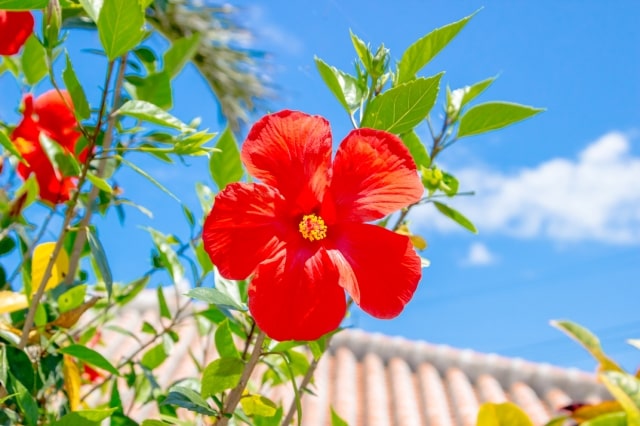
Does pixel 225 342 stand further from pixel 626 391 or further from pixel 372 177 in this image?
pixel 626 391

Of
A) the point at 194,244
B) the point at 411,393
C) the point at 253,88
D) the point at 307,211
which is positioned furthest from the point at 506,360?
the point at 307,211

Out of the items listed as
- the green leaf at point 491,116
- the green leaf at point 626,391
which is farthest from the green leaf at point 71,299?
the green leaf at point 626,391

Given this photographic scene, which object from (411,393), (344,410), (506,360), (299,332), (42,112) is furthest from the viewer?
(506,360)

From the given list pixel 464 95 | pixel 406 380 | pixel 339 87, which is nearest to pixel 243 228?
pixel 339 87

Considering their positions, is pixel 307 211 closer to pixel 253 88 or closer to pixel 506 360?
pixel 253 88

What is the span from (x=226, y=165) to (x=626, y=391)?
54cm

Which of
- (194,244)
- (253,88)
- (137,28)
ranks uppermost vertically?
(253,88)

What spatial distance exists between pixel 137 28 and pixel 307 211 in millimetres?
253

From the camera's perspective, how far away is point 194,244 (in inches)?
47.5

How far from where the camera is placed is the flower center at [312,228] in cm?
67

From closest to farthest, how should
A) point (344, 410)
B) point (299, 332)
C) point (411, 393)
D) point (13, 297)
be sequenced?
point (299, 332), point (13, 297), point (344, 410), point (411, 393)

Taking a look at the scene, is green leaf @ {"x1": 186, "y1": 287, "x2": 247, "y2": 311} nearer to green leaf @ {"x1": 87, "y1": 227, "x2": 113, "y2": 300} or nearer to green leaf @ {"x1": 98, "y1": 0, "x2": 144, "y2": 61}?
green leaf @ {"x1": 87, "y1": 227, "x2": 113, "y2": 300}

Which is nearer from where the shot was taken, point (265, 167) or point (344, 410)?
point (265, 167)

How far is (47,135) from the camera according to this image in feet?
3.69
